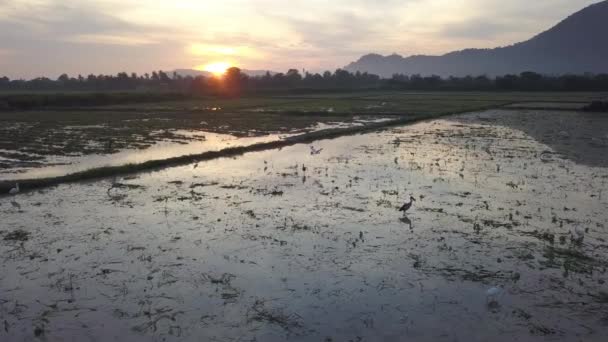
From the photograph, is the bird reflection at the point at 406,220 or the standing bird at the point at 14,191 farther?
the standing bird at the point at 14,191

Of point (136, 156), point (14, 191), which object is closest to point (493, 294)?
point (14, 191)

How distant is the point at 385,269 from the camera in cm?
748

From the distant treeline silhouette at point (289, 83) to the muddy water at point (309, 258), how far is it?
63.8 meters

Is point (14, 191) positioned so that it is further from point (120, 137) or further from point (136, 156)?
point (120, 137)

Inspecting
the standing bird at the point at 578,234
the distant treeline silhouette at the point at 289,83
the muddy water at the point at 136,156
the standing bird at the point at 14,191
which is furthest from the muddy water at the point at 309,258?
the distant treeline silhouette at the point at 289,83

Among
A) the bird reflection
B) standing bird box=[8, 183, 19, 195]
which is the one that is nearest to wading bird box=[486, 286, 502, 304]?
the bird reflection

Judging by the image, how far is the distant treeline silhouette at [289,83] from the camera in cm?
7306

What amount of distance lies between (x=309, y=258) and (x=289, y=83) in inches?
3856

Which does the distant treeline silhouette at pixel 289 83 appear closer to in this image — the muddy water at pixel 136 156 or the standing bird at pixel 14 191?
the muddy water at pixel 136 156

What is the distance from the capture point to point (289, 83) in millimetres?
103375

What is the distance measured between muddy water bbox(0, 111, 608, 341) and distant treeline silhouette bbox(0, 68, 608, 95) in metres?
63.8

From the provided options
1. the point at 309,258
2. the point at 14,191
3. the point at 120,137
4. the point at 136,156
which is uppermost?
the point at 120,137

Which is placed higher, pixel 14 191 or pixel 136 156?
pixel 136 156

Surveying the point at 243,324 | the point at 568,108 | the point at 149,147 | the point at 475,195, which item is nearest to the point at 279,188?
the point at 475,195
